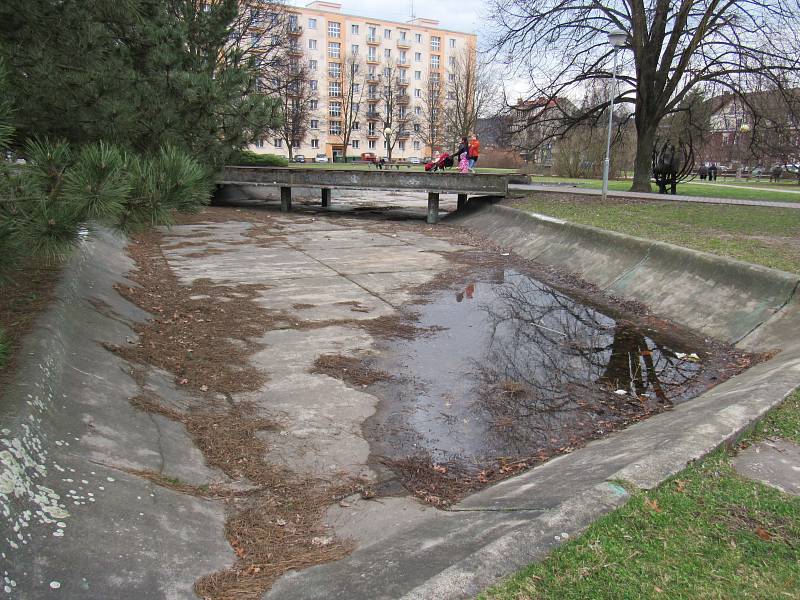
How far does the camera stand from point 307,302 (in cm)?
962

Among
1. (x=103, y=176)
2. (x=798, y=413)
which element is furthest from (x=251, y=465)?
(x=798, y=413)

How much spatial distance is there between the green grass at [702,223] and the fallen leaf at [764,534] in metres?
6.72

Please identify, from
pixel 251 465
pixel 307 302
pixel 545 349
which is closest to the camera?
pixel 251 465

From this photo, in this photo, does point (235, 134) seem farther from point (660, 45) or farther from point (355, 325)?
point (660, 45)

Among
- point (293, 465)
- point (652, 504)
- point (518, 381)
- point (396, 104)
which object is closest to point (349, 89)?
point (396, 104)

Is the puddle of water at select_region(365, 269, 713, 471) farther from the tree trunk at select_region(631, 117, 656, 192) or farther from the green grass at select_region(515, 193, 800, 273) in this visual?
the tree trunk at select_region(631, 117, 656, 192)

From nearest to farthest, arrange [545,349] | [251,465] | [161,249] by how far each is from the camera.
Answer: [251,465] → [545,349] → [161,249]

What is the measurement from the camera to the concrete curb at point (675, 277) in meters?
7.80

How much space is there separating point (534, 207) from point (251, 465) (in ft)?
48.7

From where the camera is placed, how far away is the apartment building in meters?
89.4

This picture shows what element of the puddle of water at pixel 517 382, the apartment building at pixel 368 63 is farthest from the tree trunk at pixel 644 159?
the apartment building at pixel 368 63

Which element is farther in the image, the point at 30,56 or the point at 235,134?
the point at 235,134

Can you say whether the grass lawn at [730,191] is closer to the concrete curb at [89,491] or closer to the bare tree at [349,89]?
the concrete curb at [89,491]

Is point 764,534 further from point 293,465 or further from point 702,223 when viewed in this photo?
point 702,223
